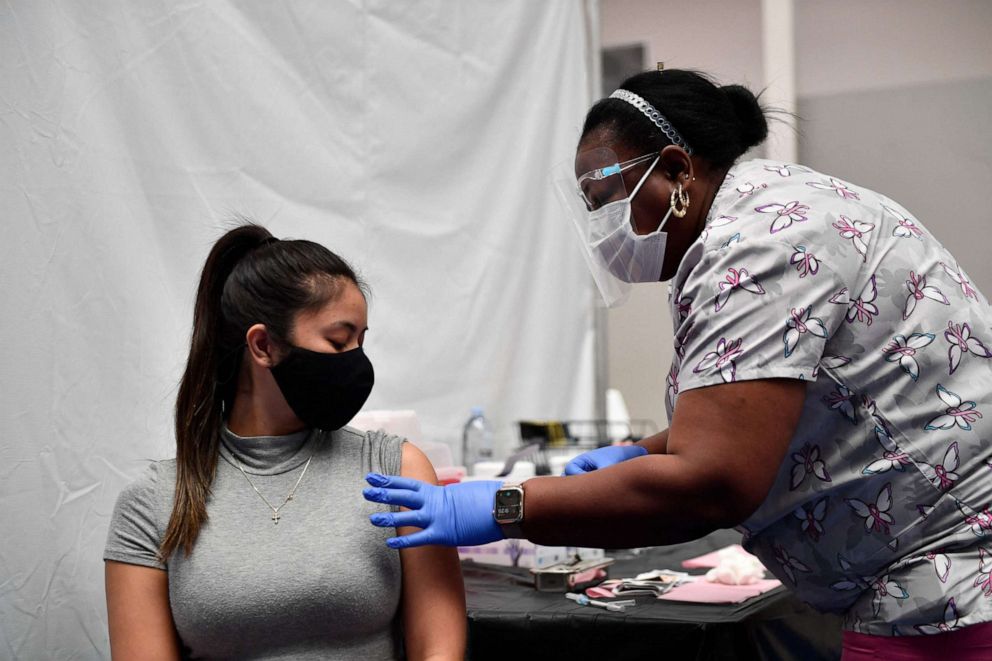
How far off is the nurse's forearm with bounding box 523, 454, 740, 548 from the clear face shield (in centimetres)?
36

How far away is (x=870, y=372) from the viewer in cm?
117

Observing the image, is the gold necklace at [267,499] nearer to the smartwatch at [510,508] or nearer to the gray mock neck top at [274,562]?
the gray mock neck top at [274,562]

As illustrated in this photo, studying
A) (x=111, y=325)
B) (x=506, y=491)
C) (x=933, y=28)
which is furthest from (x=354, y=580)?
(x=933, y=28)

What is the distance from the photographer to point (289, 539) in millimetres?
1501

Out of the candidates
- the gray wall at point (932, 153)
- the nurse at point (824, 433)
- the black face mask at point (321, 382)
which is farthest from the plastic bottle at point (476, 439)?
the gray wall at point (932, 153)

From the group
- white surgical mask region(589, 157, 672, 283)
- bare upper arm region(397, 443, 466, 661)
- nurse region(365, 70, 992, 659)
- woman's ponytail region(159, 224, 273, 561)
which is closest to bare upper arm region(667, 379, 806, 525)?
nurse region(365, 70, 992, 659)

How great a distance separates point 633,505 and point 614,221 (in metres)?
0.47

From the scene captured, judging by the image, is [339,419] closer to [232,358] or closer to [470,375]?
[232,358]

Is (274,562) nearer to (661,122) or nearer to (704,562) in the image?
(661,122)

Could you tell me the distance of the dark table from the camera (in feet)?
5.22

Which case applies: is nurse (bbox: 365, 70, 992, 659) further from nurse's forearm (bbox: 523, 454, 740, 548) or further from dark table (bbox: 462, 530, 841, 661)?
dark table (bbox: 462, 530, 841, 661)

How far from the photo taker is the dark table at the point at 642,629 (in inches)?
62.6

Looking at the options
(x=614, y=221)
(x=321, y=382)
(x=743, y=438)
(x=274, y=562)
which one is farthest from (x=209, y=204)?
(x=743, y=438)

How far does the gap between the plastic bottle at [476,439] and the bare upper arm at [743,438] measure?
1900 mm
